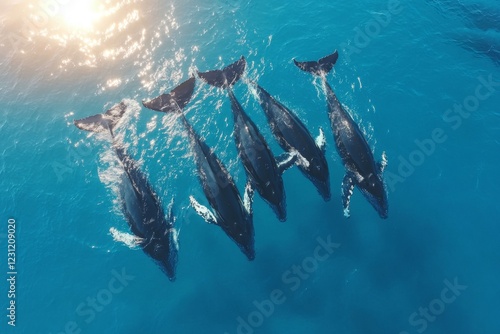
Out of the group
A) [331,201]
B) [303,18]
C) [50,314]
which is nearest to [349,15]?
[303,18]

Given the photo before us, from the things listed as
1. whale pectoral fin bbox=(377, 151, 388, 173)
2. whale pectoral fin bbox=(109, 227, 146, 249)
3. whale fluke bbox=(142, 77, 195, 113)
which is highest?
whale fluke bbox=(142, 77, 195, 113)

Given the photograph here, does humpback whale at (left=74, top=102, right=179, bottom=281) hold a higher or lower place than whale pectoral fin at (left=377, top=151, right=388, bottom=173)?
higher

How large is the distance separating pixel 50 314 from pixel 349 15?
2737 cm

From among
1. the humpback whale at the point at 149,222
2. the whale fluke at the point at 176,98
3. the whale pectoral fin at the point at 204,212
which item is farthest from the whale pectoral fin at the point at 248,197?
the whale fluke at the point at 176,98

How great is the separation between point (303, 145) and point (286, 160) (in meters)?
1.23

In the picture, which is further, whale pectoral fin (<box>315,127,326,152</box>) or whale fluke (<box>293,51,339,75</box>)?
whale fluke (<box>293,51,339,75</box>)

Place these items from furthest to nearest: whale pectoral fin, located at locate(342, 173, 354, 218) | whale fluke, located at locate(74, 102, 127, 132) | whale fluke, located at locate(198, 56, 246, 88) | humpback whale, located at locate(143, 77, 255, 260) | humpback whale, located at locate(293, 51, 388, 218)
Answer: whale fluke, located at locate(198, 56, 246, 88)
whale fluke, located at locate(74, 102, 127, 132)
whale pectoral fin, located at locate(342, 173, 354, 218)
humpback whale, located at locate(293, 51, 388, 218)
humpback whale, located at locate(143, 77, 255, 260)

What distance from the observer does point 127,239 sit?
19.0m

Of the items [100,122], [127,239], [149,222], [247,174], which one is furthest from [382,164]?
[100,122]

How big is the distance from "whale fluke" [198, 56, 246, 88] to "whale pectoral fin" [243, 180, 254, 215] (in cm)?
705

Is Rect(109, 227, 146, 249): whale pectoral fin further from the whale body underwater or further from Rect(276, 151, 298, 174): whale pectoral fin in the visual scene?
Rect(276, 151, 298, 174): whale pectoral fin

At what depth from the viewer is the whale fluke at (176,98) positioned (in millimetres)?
22125

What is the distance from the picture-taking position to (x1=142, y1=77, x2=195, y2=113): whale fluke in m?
22.1

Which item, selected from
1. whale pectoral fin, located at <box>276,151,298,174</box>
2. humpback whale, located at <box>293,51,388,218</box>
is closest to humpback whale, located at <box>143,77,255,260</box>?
whale pectoral fin, located at <box>276,151,298,174</box>
